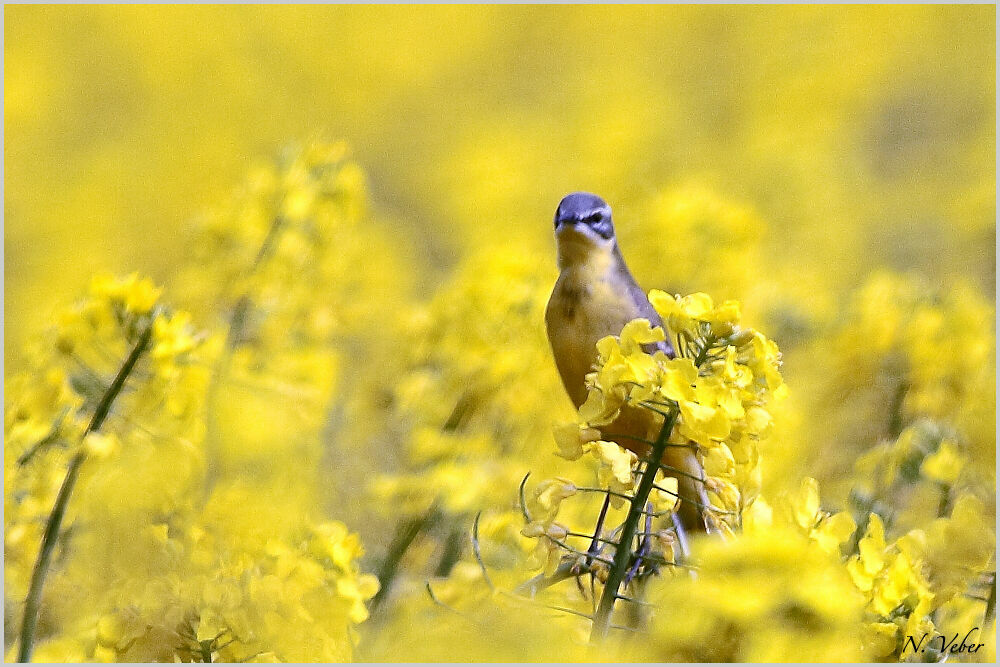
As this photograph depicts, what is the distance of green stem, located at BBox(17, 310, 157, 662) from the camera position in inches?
42.1

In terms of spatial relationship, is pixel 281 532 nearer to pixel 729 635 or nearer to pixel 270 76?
pixel 729 635

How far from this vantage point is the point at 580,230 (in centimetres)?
158

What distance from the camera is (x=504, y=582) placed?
126 cm

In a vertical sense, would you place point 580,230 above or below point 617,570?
above

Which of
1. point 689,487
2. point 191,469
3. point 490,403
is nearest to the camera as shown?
point 689,487

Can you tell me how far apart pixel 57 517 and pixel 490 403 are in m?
0.91

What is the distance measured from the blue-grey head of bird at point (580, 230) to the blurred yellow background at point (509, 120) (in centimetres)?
88

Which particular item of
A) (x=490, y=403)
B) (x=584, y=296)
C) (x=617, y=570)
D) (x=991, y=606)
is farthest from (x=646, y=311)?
(x=617, y=570)

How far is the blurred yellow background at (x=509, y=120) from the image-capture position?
3.81 m

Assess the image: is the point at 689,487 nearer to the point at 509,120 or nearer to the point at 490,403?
the point at 490,403

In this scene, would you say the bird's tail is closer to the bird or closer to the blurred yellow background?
the bird

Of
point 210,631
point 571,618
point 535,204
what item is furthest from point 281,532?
point 535,204

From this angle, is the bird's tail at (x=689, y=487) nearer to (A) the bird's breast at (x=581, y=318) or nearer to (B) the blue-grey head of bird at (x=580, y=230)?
(A) the bird's breast at (x=581, y=318)

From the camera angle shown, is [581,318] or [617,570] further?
[581,318]
